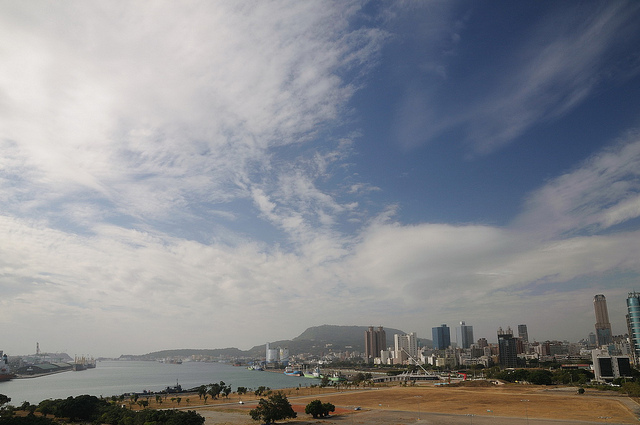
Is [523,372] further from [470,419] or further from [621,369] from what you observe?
[470,419]

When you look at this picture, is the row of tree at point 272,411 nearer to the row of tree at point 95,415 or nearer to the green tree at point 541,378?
the row of tree at point 95,415

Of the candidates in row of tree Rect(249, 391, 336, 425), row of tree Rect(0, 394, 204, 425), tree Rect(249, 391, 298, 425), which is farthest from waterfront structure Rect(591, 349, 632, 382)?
row of tree Rect(0, 394, 204, 425)

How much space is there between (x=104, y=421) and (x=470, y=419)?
45994 millimetres

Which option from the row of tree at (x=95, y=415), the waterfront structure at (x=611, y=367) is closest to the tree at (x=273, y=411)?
the row of tree at (x=95, y=415)

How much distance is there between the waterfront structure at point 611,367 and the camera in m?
104

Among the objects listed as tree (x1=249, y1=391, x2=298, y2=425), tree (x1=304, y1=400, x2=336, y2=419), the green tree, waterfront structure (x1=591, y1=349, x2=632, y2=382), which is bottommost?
the green tree

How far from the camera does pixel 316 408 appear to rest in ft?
181

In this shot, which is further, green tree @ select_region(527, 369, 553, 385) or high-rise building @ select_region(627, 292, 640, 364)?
high-rise building @ select_region(627, 292, 640, 364)

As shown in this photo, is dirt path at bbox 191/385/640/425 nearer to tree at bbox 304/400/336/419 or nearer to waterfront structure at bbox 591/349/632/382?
tree at bbox 304/400/336/419

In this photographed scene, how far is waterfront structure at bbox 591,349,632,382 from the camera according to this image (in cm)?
10356

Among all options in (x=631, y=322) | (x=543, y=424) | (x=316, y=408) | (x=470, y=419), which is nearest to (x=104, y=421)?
(x=316, y=408)

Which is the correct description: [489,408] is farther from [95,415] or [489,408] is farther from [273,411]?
[95,415]

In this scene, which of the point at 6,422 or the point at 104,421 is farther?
the point at 104,421

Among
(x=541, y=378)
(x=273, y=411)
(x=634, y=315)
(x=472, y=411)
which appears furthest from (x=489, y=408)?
(x=634, y=315)
